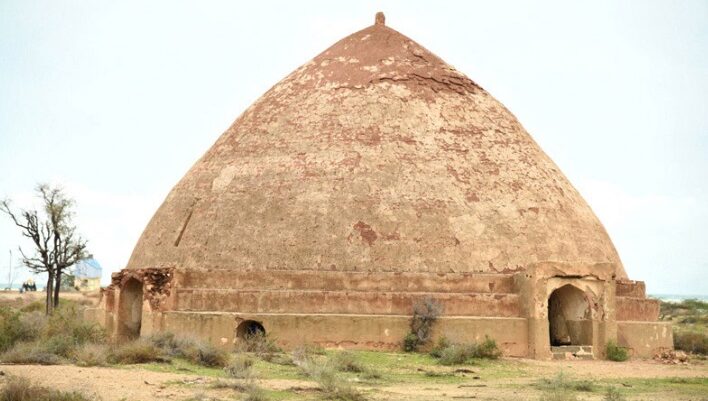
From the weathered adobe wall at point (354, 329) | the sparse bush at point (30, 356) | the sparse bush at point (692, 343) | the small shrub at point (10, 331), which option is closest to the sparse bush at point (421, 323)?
the weathered adobe wall at point (354, 329)

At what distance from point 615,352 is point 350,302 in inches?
197

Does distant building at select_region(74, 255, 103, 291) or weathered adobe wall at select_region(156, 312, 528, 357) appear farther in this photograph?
distant building at select_region(74, 255, 103, 291)

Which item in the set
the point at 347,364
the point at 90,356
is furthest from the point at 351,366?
the point at 90,356

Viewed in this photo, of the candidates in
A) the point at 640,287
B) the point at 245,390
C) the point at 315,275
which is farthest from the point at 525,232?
the point at 245,390

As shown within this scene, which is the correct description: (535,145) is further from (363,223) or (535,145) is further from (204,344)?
(204,344)

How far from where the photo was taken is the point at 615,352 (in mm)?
19281

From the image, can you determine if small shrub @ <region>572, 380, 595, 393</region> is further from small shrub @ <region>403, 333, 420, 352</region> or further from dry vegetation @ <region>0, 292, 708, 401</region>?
small shrub @ <region>403, 333, 420, 352</region>

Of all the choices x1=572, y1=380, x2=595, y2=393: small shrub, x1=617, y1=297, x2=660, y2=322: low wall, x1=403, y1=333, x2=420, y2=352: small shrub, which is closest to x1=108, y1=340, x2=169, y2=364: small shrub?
x1=403, y1=333, x2=420, y2=352: small shrub

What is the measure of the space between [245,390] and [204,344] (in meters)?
3.96

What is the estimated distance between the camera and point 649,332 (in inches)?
806

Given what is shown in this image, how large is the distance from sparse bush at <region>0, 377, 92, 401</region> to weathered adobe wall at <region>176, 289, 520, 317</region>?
798 centimetres

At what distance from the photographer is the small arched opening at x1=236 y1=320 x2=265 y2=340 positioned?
19.0 meters

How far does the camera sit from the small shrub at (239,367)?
559 inches

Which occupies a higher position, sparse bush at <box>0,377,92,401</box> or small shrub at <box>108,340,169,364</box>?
small shrub at <box>108,340,169,364</box>
